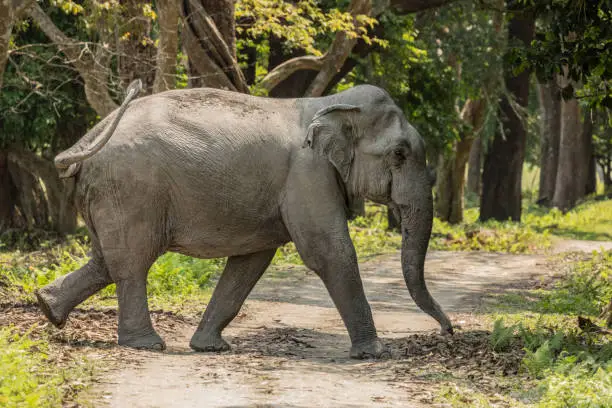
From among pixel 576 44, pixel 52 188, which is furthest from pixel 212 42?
pixel 52 188

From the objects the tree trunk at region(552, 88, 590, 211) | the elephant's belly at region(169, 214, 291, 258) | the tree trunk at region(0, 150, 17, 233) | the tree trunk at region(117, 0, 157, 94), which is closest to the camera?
the elephant's belly at region(169, 214, 291, 258)

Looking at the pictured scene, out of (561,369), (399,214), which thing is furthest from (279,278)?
(561,369)

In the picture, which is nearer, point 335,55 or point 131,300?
point 131,300

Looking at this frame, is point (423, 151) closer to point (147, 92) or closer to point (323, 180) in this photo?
point (323, 180)

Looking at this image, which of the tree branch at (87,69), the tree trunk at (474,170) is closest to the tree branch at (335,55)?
the tree branch at (87,69)

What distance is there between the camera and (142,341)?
363 inches

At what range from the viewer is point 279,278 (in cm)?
1641

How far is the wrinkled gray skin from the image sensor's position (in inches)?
361

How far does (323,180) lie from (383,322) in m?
3.36

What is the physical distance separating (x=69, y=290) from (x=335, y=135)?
275 cm

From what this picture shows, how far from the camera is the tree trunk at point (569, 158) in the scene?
35875 mm

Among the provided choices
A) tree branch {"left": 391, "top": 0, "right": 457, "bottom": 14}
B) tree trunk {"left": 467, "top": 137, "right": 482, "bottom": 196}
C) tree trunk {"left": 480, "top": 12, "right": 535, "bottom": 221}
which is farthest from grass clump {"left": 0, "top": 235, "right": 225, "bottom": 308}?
tree trunk {"left": 467, "top": 137, "right": 482, "bottom": 196}

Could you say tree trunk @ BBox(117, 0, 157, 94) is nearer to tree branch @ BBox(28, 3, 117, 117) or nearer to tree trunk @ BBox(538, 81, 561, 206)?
tree branch @ BBox(28, 3, 117, 117)

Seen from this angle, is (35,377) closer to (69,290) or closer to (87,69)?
(69,290)
